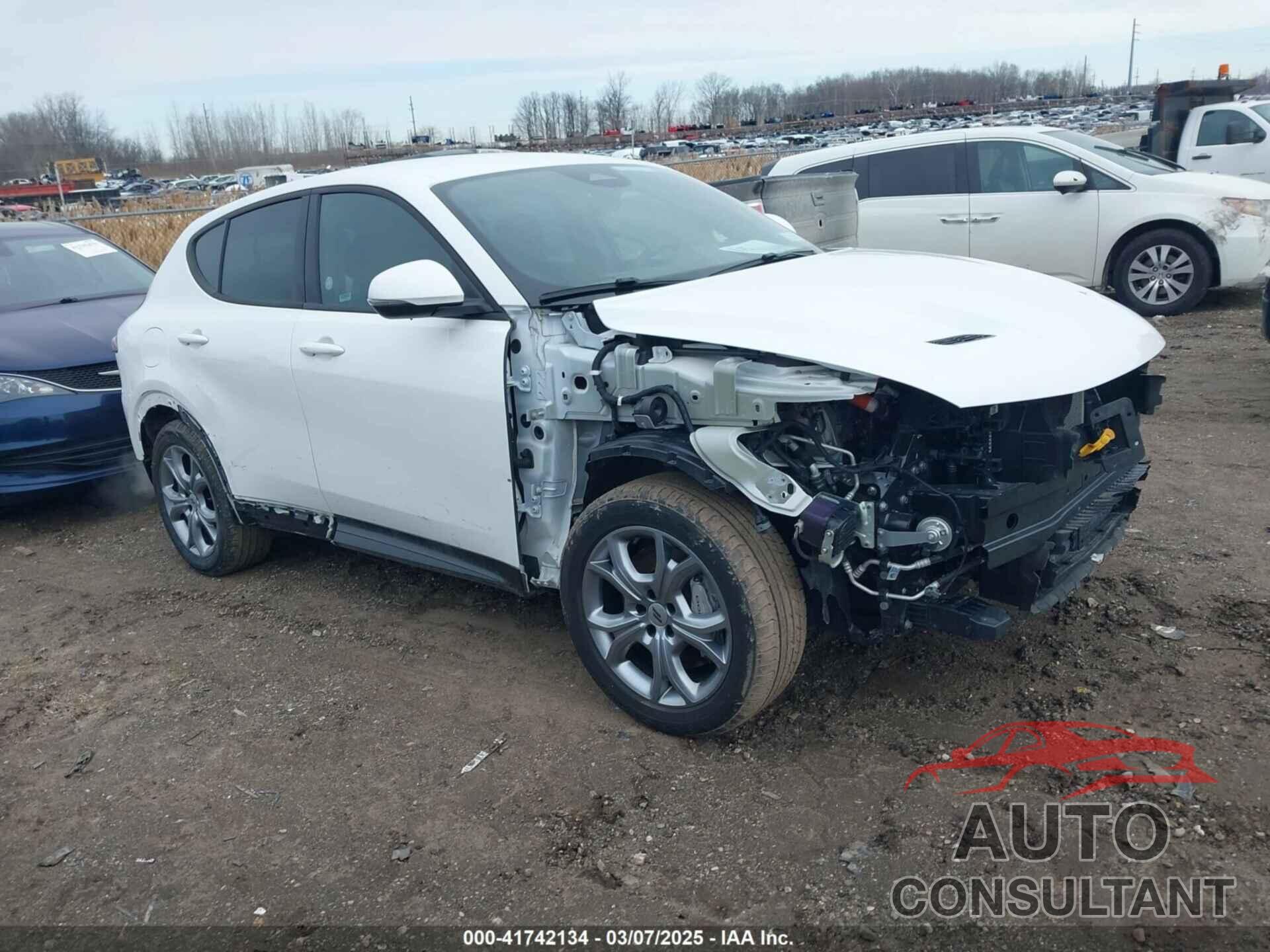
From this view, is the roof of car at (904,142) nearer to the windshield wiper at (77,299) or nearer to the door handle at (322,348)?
the windshield wiper at (77,299)

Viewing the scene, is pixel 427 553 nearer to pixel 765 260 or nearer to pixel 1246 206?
pixel 765 260

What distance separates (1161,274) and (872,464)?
7.87 metres

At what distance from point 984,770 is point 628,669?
115cm

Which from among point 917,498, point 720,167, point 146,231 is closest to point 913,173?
point 917,498

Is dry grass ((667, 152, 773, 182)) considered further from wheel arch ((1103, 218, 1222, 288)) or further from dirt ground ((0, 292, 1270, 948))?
dirt ground ((0, 292, 1270, 948))

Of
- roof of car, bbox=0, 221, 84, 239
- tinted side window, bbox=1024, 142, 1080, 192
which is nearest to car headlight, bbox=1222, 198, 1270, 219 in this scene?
tinted side window, bbox=1024, 142, 1080, 192

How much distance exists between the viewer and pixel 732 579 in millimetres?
3121

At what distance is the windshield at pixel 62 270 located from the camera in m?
7.07

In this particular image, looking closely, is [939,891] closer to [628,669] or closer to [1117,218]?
[628,669]

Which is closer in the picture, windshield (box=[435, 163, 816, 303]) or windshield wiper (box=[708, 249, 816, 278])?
windshield (box=[435, 163, 816, 303])

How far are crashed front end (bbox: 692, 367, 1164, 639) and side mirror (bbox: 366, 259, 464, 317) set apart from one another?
1.01 meters

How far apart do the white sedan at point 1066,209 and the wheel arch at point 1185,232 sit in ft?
0.04

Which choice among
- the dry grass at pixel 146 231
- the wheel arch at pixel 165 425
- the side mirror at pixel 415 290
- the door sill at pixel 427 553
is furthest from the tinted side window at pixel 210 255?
the dry grass at pixel 146 231

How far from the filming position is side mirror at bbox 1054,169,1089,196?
9.56 metres
